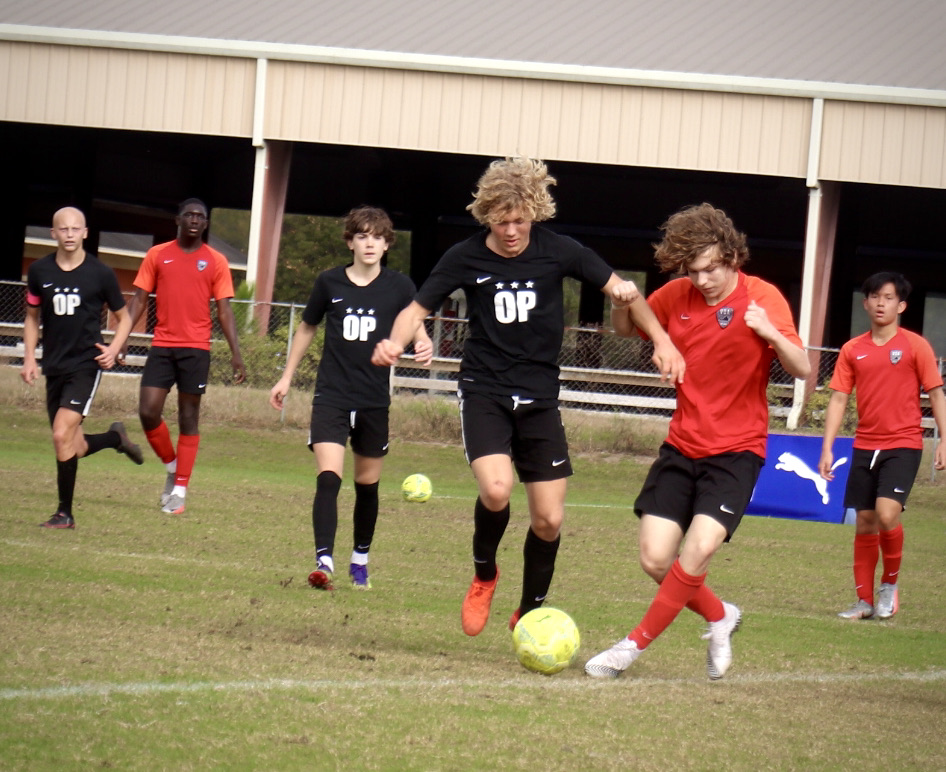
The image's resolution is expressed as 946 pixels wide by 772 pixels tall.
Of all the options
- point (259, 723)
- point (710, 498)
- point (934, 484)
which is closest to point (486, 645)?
point (710, 498)

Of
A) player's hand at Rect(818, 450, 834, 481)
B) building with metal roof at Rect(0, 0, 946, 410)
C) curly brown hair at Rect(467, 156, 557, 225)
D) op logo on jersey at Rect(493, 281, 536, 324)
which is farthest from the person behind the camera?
building with metal roof at Rect(0, 0, 946, 410)

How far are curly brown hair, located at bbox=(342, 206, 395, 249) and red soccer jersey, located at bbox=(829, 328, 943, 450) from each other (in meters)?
2.97

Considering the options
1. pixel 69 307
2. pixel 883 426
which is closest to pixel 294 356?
pixel 69 307

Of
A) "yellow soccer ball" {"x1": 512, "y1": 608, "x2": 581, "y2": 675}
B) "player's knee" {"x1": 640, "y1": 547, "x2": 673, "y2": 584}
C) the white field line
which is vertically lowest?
the white field line

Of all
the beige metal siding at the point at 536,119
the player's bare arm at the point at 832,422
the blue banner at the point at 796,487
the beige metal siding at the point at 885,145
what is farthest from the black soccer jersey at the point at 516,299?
the beige metal siding at the point at 885,145

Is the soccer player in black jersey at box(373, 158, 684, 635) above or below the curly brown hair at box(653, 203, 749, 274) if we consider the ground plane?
below

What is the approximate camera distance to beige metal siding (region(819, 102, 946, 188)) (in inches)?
787

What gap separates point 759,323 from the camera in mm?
5098

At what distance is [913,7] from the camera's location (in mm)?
23797

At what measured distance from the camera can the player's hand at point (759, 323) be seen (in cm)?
509

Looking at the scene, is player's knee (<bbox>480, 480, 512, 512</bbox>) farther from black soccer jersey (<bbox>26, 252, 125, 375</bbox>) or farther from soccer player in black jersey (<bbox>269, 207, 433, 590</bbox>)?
black soccer jersey (<bbox>26, 252, 125, 375</bbox>)

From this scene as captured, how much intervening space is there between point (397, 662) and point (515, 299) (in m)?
1.63

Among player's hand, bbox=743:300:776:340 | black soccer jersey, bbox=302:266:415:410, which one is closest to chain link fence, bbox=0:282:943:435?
black soccer jersey, bbox=302:266:415:410

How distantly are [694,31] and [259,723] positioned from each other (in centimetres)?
2048
